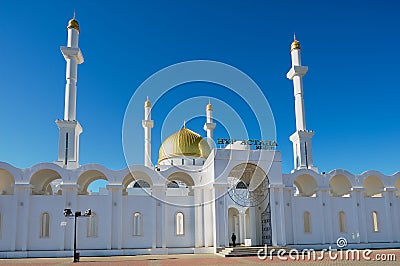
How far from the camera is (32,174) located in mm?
28719

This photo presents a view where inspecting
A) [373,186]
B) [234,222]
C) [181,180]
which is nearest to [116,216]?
[181,180]

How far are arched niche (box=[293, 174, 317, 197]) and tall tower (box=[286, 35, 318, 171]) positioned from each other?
130 centimetres

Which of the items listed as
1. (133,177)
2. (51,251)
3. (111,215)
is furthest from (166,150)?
(51,251)

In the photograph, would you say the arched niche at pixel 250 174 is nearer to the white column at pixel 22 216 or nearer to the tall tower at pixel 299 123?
the tall tower at pixel 299 123

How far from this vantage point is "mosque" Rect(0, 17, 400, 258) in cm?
2845

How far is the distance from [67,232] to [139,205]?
5163mm

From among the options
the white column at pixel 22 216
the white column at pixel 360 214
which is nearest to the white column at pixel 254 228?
the white column at pixel 360 214

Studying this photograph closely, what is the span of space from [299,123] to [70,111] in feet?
62.7

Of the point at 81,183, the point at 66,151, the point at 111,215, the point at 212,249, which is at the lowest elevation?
the point at 212,249

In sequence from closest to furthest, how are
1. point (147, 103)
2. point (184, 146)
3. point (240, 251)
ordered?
point (240, 251) → point (184, 146) → point (147, 103)

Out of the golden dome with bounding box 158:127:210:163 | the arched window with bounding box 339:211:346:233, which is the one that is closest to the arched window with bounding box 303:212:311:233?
the arched window with bounding box 339:211:346:233

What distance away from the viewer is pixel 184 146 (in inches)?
1663

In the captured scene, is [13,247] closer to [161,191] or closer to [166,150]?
[161,191]

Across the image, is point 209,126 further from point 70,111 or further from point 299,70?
point 70,111
